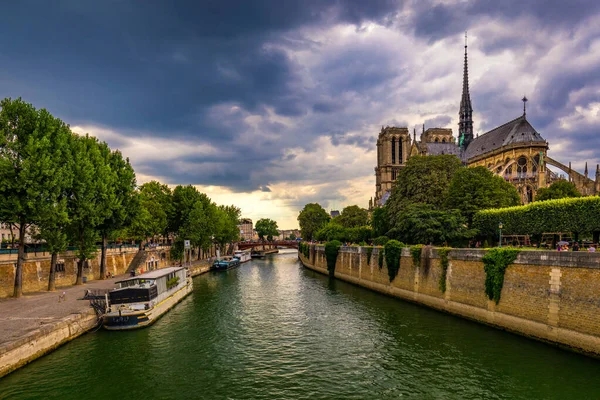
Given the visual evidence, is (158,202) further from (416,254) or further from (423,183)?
(416,254)

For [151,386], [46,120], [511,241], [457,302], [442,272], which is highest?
[46,120]

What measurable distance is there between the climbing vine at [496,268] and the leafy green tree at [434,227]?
1305cm

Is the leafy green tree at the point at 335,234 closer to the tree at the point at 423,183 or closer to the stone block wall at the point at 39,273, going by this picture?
the tree at the point at 423,183

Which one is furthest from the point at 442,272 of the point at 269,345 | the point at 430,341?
the point at 269,345

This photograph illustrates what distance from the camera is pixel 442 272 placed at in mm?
Result: 31500

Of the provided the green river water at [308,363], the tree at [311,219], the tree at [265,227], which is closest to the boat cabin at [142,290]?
the green river water at [308,363]

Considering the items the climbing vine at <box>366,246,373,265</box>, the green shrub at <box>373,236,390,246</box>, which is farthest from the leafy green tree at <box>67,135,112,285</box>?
the green shrub at <box>373,236,390,246</box>

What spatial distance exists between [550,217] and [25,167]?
4303 centimetres

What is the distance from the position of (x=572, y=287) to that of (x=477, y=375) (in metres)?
7.89

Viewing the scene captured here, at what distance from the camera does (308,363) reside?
19781 millimetres

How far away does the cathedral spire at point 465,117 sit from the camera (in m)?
134

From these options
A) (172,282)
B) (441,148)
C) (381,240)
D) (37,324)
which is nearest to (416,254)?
(381,240)

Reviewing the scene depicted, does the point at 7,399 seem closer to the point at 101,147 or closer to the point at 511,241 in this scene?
the point at 101,147

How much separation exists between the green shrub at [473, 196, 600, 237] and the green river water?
12.9 m
